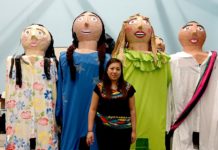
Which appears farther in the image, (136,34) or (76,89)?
(136,34)

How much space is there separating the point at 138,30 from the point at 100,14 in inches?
85.8

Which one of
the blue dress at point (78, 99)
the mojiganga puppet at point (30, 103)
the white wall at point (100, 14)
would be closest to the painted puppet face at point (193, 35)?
the blue dress at point (78, 99)

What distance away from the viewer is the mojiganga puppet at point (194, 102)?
125 inches

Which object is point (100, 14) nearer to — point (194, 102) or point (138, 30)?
point (138, 30)

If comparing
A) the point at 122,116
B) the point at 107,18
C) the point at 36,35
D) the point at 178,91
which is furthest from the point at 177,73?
the point at 107,18

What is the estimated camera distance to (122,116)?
2756mm

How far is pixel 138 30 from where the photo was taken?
3279 mm

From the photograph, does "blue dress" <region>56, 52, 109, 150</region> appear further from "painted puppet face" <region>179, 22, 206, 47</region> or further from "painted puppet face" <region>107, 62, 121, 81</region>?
"painted puppet face" <region>179, 22, 206, 47</region>

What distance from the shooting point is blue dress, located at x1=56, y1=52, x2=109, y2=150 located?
10.2ft

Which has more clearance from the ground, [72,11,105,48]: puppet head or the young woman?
[72,11,105,48]: puppet head

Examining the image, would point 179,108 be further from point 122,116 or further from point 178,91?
point 122,116

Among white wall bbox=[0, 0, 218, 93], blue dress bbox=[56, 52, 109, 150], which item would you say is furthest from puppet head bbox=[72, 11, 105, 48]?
white wall bbox=[0, 0, 218, 93]

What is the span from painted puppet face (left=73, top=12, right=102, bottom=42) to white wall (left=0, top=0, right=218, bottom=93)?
1.95m

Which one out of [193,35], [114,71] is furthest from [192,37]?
[114,71]
